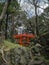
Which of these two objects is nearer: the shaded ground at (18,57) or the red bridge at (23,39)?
the shaded ground at (18,57)

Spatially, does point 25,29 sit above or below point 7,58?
below

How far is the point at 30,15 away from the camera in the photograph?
18.4 meters

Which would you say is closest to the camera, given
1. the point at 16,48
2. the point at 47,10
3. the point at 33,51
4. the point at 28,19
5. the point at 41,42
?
the point at 16,48

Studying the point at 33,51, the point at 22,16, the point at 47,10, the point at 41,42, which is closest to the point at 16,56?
the point at 33,51

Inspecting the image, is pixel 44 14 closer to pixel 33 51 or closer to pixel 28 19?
pixel 28 19

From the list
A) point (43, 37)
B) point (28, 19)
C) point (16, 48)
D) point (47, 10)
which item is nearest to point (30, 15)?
point (28, 19)

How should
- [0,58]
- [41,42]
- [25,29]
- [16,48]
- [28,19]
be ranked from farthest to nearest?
[25,29] → [28,19] → [41,42] → [16,48] → [0,58]

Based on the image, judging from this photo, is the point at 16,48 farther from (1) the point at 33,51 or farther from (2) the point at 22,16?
(2) the point at 22,16

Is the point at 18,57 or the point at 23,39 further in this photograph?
the point at 23,39

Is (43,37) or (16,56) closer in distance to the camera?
(16,56)

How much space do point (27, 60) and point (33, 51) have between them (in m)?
0.87

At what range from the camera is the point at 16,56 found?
32.5ft

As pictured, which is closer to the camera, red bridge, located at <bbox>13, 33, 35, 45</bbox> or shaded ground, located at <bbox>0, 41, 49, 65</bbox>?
shaded ground, located at <bbox>0, 41, 49, 65</bbox>

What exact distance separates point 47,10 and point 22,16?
295 centimetres
